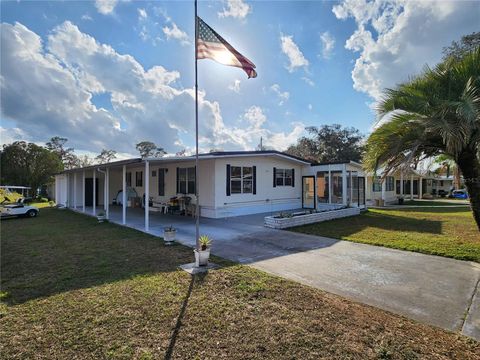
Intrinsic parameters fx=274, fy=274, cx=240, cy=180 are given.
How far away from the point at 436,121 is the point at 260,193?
1012 centimetres

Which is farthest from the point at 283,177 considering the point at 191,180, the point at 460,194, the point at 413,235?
the point at 460,194

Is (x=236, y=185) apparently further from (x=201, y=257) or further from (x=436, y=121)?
(x=436, y=121)

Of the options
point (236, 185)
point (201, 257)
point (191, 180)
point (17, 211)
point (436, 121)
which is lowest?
point (201, 257)

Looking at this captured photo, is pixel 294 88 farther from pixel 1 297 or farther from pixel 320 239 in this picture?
pixel 1 297

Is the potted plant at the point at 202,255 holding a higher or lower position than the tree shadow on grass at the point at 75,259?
higher

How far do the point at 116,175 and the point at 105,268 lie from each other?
56.5 feet

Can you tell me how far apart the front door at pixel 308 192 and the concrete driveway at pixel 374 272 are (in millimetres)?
9033

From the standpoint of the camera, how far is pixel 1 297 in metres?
4.25

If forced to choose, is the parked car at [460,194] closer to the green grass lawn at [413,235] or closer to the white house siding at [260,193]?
the white house siding at [260,193]

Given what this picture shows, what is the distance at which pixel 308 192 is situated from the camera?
17969 millimetres

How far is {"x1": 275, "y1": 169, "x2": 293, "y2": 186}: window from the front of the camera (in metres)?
16.4

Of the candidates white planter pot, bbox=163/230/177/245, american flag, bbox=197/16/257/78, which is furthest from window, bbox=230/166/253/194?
american flag, bbox=197/16/257/78

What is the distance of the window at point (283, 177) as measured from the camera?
53.8 feet

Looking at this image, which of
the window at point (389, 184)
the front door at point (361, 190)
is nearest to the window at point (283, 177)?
the front door at point (361, 190)
